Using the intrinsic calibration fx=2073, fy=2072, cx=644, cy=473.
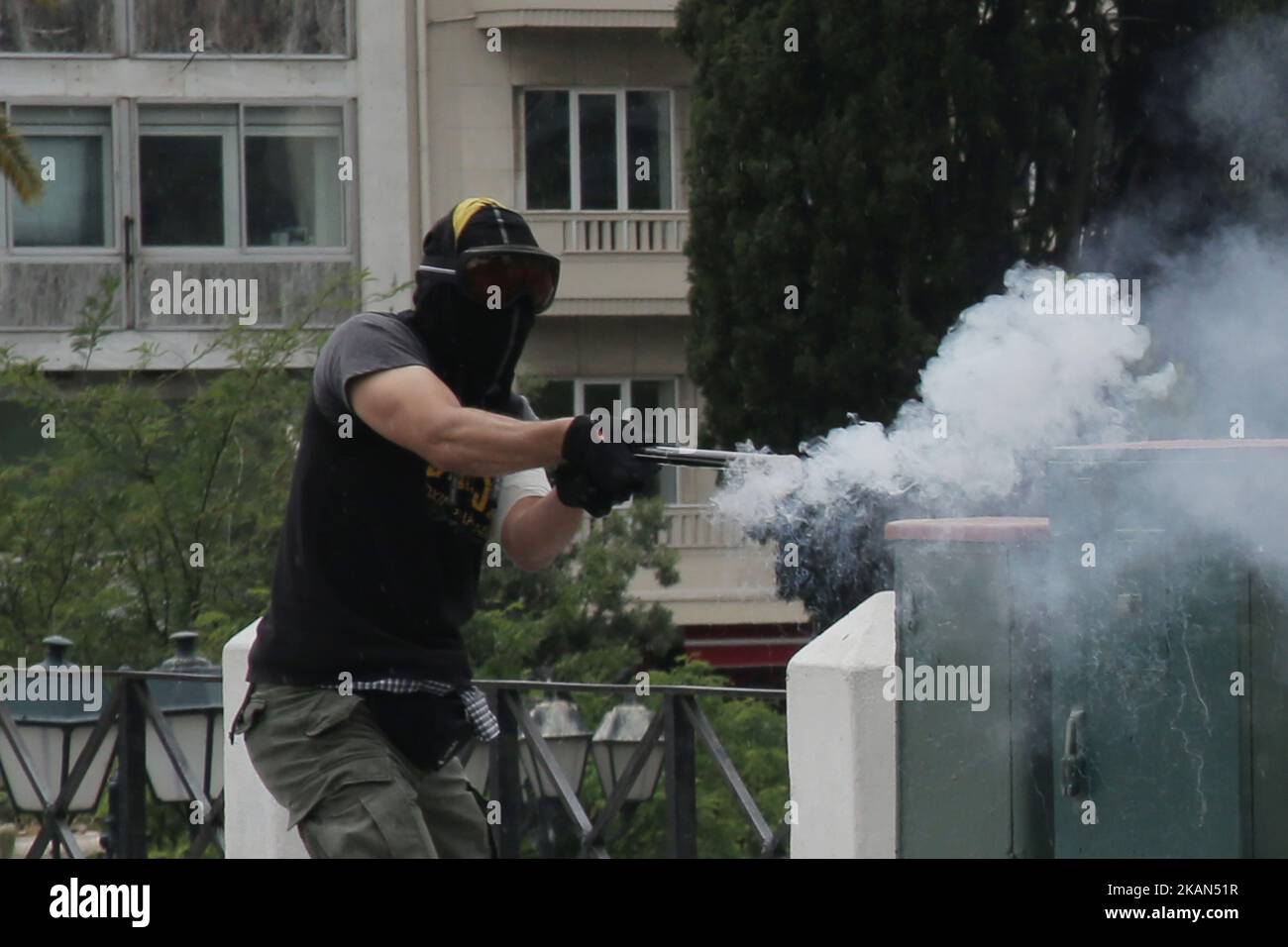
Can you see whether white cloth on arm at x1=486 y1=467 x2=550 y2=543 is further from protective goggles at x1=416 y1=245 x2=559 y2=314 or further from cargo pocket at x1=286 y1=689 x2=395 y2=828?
cargo pocket at x1=286 y1=689 x2=395 y2=828

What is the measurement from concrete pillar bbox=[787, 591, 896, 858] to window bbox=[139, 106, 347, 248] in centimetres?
1436

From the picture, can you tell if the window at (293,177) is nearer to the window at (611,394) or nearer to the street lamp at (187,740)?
the window at (611,394)

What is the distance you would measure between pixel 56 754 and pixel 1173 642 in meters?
4.43

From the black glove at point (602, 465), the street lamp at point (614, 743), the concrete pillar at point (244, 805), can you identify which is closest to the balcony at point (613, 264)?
the street lamp at point (614, 743)

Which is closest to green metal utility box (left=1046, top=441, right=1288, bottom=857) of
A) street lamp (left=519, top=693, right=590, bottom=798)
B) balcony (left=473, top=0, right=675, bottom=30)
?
street lamp (left=519, top=693, right=590, bottom=798)

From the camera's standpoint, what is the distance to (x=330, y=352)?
3.70m

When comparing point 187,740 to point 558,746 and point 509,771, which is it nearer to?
point 509,771

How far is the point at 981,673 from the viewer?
4406 mm

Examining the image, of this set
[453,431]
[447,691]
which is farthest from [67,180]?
[453,431]

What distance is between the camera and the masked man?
3.59 meters

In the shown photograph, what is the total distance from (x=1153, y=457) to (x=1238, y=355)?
11.6 feet

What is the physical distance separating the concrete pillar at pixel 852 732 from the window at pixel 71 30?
14810mm
